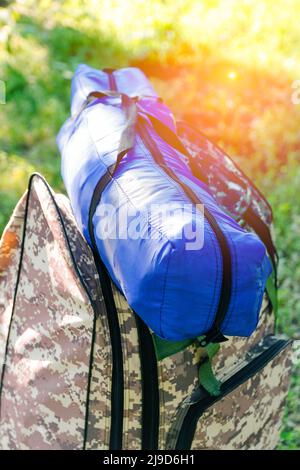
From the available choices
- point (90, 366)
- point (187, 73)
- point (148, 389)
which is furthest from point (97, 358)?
point (187, 73)

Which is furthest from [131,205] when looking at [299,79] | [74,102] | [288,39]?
[288,39]

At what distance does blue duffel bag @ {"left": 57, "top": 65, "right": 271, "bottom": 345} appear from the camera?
1144 millimetres

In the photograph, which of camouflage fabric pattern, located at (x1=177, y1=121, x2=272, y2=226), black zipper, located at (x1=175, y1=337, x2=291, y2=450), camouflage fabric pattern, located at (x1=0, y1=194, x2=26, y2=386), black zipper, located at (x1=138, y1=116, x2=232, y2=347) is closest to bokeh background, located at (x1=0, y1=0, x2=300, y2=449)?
camouflage fabric pattern, located at (x1=177, y1=121, x2=272, y2=226)

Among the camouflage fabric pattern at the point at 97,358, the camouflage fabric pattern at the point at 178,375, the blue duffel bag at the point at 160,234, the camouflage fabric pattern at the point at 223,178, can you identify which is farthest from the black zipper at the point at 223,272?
the camouflage fabric pattern at the point at 223,178

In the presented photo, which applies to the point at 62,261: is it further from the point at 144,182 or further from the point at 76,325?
the point at 144,182

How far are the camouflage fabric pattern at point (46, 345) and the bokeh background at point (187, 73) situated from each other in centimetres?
125

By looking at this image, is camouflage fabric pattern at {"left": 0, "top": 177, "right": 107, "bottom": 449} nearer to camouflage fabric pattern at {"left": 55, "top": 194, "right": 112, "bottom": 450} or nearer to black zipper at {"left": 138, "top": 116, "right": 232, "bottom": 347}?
camouflage fabric pattern at {"left": 55, "top": 194, "right": 112, "bottom": 450}

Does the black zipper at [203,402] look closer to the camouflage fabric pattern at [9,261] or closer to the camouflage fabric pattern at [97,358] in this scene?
the camouflage fabric pattern at [97,358]

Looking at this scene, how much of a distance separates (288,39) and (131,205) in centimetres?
272

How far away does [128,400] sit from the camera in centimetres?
145

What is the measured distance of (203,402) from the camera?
145cm

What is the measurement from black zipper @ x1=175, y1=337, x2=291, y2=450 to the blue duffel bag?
0.83 feet

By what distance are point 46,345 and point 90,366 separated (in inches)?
5.8

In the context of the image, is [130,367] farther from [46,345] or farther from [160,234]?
[160,234]
